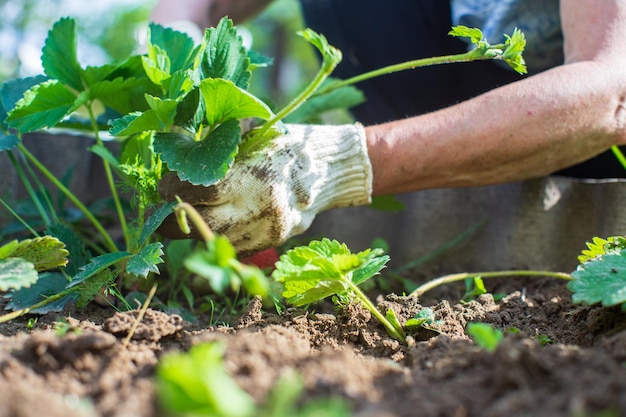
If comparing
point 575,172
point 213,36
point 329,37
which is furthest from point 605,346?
point 329,37

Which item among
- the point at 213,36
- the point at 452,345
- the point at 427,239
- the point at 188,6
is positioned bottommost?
the point at 427,239

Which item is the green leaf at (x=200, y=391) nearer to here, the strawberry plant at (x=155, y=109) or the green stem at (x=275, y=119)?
the strawberry plant at (x=155, y=109)

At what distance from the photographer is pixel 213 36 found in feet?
3.41

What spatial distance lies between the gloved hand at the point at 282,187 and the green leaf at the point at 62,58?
0.31m

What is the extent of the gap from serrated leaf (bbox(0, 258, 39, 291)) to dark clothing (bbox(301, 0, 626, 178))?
1642 millimetres

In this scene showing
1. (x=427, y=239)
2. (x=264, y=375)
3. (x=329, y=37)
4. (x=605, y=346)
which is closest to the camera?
(x=264, y=375)

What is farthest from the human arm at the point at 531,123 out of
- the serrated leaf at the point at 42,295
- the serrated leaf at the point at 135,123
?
the serrated leaf at the point at 42,295

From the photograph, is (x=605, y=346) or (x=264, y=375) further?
(x=605, y=346)

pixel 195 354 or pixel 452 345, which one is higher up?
pixel 195 354

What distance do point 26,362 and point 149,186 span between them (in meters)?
0.46

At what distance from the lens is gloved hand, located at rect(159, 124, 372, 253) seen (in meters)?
1.11

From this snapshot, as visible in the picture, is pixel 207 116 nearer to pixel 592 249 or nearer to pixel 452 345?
pixel 452 345

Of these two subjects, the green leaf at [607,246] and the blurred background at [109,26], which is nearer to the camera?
the green leaf at [607,246]

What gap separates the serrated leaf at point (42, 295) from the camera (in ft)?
3.51
